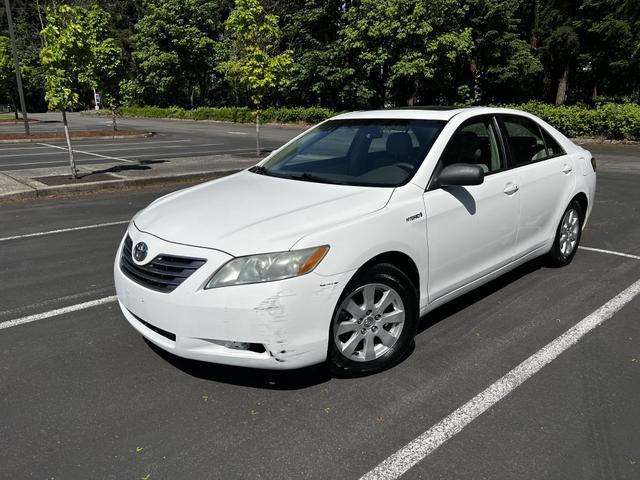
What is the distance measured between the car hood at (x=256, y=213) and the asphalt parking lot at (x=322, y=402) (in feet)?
3.07

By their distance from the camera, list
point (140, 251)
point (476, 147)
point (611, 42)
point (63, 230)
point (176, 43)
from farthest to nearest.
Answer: point (176, 43) < point (611, 42) < point (63, 230) < point (476, 147) < point (140, 251)

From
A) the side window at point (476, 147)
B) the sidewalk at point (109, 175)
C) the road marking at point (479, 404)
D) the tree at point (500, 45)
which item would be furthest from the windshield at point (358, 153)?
the tree at point (500, 45)

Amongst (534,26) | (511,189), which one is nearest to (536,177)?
(511,189)

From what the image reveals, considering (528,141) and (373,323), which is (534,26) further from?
(373,323)

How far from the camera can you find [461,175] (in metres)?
3.66

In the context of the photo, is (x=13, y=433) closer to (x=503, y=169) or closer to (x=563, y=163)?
(x=503, y=169)

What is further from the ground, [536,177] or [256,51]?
[256,51]

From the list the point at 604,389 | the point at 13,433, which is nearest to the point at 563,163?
the point at 604,389

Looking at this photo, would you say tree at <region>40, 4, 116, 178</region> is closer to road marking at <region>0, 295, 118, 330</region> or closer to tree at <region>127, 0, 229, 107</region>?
road marking at <region>0, 295, 118, 330</region>

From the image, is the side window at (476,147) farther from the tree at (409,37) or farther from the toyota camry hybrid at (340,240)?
the tree at (409,37)

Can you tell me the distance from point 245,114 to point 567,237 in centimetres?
3387

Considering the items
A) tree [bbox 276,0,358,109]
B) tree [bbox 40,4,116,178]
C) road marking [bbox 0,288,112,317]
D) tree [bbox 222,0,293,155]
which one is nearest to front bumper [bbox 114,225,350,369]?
road marking [bbox 0,288,112,317]

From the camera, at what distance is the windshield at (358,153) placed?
388 cm

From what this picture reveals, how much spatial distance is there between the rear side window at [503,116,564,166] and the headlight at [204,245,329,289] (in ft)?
8.42
